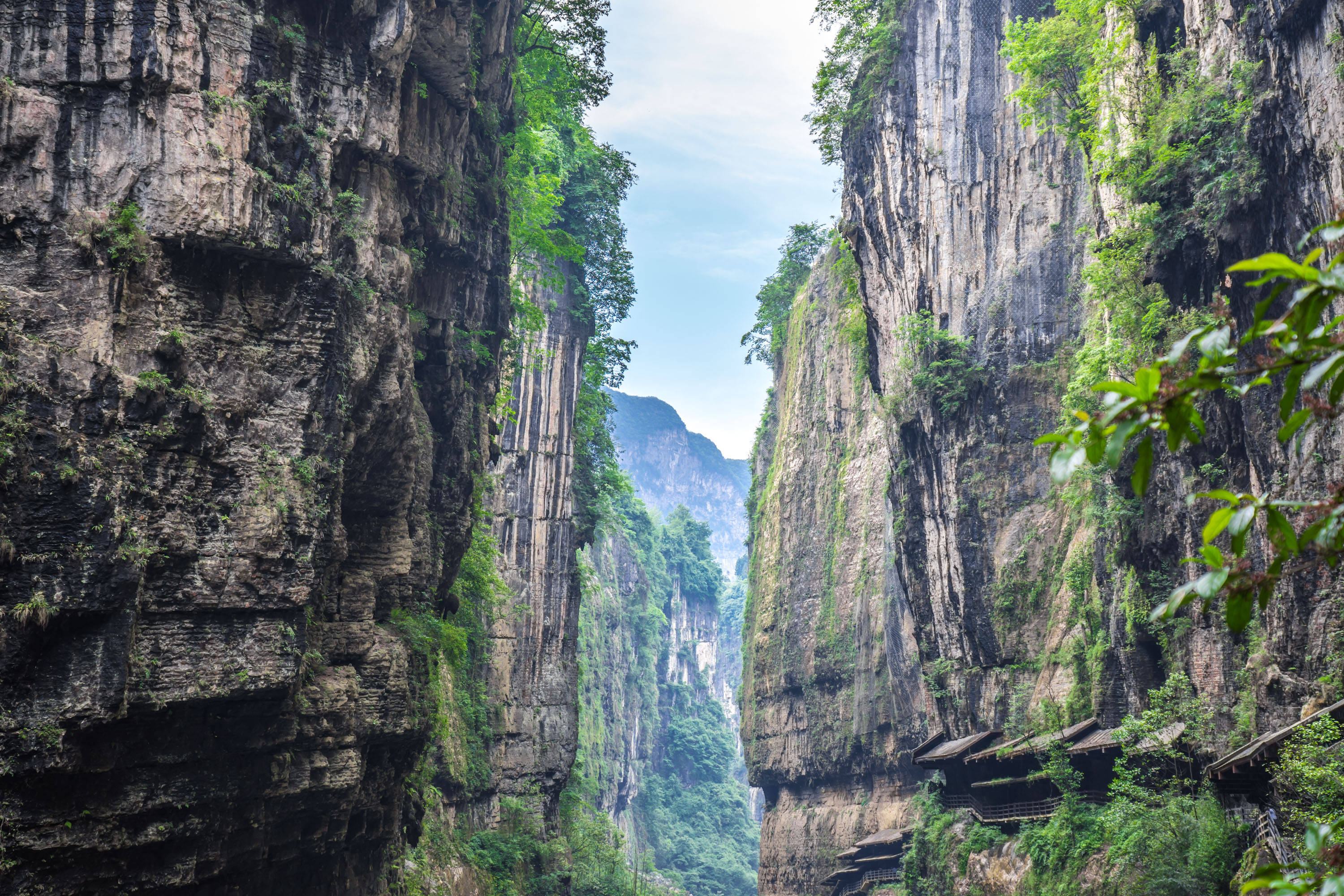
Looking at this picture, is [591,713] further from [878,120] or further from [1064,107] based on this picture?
[1064,107]

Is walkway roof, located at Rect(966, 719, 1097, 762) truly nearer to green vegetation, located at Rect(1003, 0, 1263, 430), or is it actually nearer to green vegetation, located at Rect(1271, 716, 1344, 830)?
green vegetation, located at Rect(1003, 0, 1263, 430)

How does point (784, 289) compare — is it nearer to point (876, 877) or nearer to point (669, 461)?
point (876, 877)

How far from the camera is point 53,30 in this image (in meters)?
10.4

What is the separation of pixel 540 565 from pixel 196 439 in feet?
65.6

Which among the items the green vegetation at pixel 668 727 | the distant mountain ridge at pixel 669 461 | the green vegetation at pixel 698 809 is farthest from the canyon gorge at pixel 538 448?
the distant mountain ridge at pixel 669 461

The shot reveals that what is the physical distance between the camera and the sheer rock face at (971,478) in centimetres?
1413

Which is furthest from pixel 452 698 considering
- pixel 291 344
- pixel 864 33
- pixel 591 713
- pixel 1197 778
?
pixel 591 713

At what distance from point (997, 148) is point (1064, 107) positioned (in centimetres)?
311

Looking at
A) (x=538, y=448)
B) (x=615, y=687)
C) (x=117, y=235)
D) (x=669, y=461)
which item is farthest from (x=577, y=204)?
(x=669, y=461)

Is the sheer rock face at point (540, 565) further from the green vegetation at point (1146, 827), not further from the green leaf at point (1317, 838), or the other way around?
the green leaf at point (1317, 838)

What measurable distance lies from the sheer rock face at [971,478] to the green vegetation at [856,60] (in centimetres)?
51

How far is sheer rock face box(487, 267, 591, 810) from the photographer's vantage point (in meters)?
28.0

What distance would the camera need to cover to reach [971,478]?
25047 millimetres

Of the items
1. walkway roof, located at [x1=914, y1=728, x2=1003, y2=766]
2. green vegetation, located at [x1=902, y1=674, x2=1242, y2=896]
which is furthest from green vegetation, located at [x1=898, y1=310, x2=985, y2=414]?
green vegetation, located at [x1=902, y1=674, x2=1242, y2=896]
